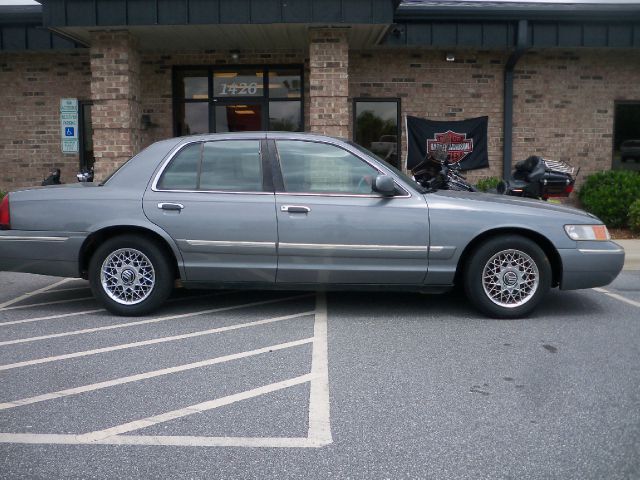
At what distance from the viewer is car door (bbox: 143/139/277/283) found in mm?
6062

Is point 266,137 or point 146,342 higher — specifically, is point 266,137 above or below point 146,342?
above

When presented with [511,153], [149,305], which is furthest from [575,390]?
[511,153]

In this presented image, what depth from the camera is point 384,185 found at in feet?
19.5

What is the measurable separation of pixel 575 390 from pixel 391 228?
217 centimetres

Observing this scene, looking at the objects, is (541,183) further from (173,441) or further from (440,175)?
(173,441)

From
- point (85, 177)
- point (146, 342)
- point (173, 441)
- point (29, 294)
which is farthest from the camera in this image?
point (85, 177)

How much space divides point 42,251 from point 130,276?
82 centimetres

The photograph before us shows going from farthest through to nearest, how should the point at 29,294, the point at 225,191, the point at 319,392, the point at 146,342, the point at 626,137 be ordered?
the point at 626,137
the point at 29,294
the point at 225,191
the point at 146,342
the point at 319,392

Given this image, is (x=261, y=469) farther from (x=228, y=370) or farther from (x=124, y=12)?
(x=124, y=12)

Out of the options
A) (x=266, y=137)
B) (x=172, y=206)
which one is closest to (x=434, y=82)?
(x=266, y=137)

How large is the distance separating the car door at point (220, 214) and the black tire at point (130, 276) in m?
0.23

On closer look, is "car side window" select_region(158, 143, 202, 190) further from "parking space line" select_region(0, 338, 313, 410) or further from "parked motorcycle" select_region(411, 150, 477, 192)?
"parked motorcycle" select_region(411, 150, 477, 192)

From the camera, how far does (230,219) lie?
607 centimetres

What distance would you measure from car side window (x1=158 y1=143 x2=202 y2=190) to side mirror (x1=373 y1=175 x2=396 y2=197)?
1.61 meters
